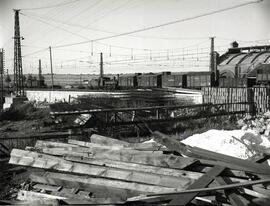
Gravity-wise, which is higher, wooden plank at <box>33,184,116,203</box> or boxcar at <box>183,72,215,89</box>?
boxcar at <box>183,72,215,89</box>

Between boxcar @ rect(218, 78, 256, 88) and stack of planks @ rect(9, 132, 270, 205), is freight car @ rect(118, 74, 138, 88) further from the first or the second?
stack of planks @ rect(9, 132, 270, 205)

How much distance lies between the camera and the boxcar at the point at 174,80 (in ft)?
147

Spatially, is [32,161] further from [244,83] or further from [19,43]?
[19,43]

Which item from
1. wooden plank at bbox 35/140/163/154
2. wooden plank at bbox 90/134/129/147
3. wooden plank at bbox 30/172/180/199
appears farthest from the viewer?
wooden plank at bbox 90/134/129/147

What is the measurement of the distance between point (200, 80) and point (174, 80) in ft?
17.6

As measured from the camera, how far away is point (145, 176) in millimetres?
4586

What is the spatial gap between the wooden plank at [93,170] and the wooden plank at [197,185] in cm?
22

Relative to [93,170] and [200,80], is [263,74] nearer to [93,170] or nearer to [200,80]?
[200,80]

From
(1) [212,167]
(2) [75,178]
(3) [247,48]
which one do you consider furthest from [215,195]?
(3) [247,48]

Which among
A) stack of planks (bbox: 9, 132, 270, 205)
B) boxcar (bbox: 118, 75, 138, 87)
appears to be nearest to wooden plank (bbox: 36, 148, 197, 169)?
stack of planks (bbox: 9, 132, 270, 205)

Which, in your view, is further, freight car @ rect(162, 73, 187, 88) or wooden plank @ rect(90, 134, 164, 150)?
freight car @ rect(162, 73, 187, 88)

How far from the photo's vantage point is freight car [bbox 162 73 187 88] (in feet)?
147

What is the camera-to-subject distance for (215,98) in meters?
22.5

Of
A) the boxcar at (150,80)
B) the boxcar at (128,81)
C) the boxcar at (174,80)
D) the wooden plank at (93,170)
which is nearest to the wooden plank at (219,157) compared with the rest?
the wooden plank at (93,170)
